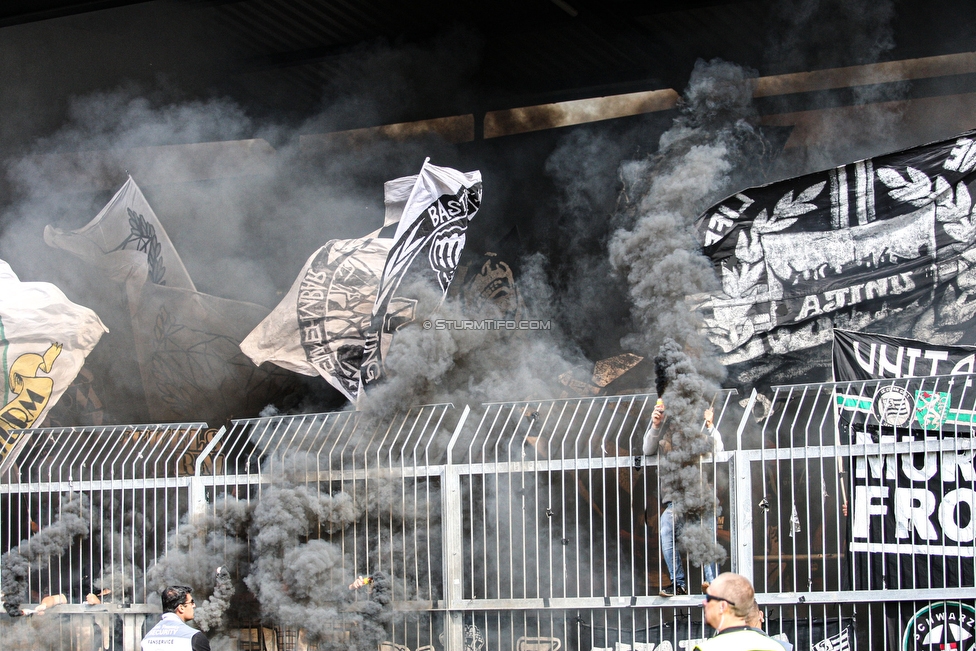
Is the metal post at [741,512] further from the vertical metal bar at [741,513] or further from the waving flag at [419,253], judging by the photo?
the waving flag at [419,253]

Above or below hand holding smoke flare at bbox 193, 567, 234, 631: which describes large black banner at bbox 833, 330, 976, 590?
above

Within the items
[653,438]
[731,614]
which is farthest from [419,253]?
[731,614]

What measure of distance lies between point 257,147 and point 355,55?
1.35m

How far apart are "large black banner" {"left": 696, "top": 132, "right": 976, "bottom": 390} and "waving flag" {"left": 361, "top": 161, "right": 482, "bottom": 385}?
1.97 meters

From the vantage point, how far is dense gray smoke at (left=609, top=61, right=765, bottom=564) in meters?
5.11

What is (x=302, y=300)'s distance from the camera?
7375 millimetres

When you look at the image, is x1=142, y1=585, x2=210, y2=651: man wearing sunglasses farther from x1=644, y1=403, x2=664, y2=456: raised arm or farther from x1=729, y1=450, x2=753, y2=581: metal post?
x1=729, y1=450, x2=753, y2=581: metal post

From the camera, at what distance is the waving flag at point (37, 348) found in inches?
320

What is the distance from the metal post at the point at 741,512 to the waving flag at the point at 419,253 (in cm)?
279

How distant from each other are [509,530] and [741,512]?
1.44 meters

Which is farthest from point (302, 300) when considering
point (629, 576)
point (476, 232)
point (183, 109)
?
point (629, 576)

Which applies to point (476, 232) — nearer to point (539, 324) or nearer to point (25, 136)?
point (539, 324)

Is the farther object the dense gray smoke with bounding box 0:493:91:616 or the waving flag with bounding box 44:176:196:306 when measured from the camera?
the waving flag with bounding box 44:176:196:306

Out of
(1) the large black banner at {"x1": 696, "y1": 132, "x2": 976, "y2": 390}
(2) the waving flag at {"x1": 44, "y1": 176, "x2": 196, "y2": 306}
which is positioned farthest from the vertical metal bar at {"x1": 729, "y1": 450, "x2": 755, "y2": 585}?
(2) the waving flag at {"x1": 44, "y1": 176, "x2": 196, "y2": 306}
